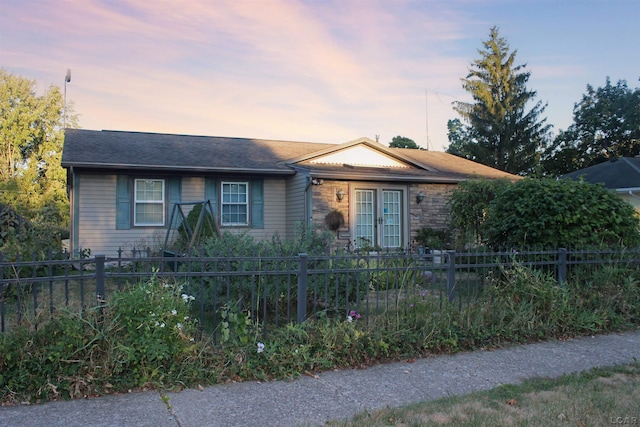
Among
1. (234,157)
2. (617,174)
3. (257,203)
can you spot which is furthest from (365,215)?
(617,174)

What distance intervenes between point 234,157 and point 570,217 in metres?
9.43

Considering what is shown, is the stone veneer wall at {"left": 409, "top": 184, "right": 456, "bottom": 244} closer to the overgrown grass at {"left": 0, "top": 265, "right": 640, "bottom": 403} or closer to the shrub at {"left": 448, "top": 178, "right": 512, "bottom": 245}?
the shrub at {"left": 448, "top": 178, "right": 512, "bottom": 245}

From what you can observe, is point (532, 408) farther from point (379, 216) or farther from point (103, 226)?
point (103, 226)

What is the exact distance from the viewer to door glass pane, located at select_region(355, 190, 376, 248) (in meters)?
14.1

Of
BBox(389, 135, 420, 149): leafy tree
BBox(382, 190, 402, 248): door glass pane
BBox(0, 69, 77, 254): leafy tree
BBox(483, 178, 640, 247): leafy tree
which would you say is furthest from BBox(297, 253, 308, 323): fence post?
BBox(389, 135, 420, 149): leafy tree

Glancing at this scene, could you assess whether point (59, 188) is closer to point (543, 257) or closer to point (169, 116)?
point (169, 116)

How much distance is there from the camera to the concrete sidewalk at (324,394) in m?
3.75

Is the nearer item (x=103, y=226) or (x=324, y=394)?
(x=324, y=394)

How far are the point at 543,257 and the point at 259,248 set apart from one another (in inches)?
158

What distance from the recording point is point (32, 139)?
31672 mm

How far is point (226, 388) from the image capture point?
4.43 meters

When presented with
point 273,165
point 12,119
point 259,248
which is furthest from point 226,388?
point 12,119

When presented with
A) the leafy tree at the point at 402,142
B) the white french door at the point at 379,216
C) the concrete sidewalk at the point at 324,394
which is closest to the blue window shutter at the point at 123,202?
the white french door at the point at 379,216

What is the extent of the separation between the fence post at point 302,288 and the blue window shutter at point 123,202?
8.38 m
